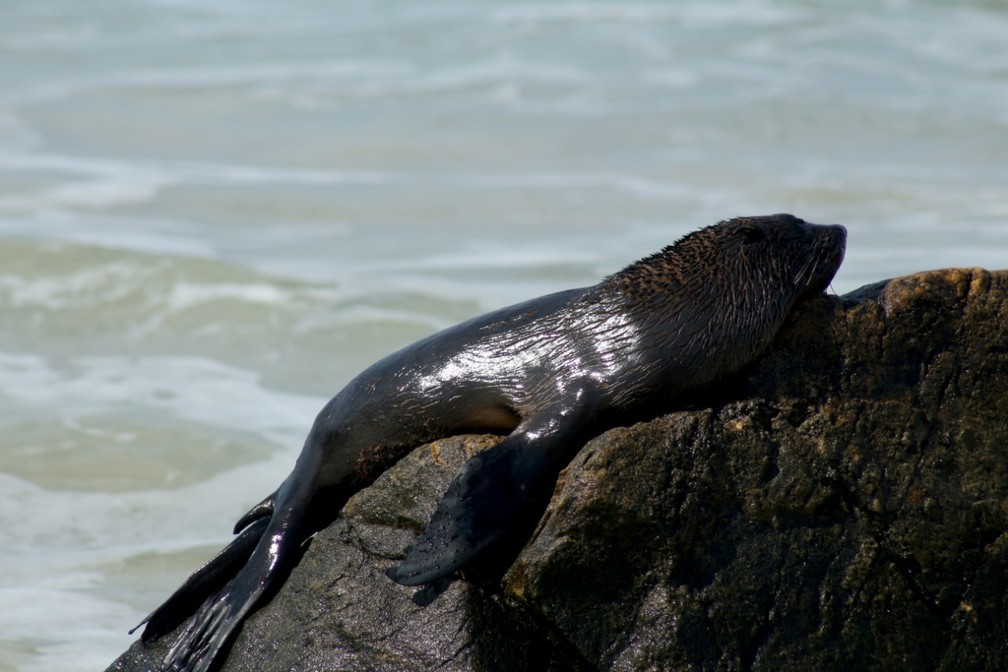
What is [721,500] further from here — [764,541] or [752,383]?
[752,383]

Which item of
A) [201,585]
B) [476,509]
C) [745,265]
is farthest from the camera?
[201,585]

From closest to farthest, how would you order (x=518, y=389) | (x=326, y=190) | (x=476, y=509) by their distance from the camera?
(x=476, y=509) → (x=518, y=389) → (x=326, y=190)

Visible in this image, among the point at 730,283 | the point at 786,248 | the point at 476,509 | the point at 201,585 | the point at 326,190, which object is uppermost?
the point at 326,190

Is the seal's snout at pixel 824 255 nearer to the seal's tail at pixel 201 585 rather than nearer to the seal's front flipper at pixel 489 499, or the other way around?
the seal's front flipper at pixel 489 499

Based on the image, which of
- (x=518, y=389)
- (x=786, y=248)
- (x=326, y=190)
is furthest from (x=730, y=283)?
(x=326, y=190)

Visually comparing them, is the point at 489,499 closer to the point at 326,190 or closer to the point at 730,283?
the point at 730,283

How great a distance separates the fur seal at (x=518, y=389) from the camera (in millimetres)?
4094

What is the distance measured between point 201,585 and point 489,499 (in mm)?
1361

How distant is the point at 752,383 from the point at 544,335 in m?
0.75

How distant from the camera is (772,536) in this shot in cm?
404

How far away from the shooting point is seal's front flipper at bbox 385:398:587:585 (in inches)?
156

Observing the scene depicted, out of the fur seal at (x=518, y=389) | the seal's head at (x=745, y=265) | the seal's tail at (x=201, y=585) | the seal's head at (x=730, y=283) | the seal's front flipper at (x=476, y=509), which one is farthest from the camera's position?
the seal's tail at (x=201, y=585)


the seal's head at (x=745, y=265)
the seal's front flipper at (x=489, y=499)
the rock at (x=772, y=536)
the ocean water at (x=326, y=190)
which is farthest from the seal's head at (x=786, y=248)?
the ocean water at (x=326, y=190)

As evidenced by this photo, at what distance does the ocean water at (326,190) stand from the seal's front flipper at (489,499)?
2.33 metres
